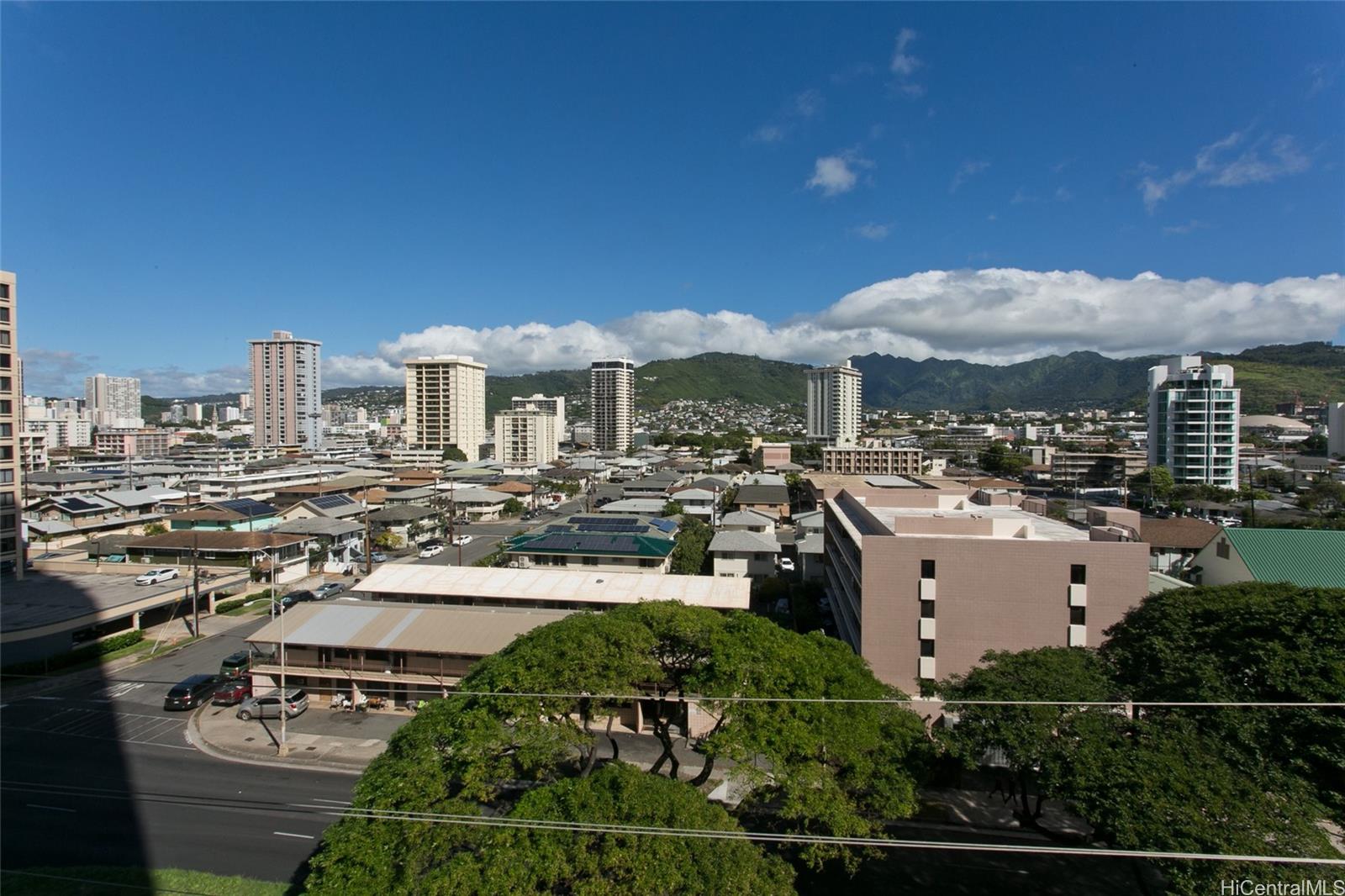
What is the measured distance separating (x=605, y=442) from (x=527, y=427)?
2572 cm

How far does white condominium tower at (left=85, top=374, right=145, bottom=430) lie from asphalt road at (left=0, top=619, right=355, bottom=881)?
444 ft

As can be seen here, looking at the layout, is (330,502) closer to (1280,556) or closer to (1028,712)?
(1028,712)

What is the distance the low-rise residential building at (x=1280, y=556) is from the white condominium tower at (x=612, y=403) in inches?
3328

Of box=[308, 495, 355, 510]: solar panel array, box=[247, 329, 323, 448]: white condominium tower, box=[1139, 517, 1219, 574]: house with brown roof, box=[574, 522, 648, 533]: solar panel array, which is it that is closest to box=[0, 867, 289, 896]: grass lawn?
box=[574, 522, 648, 533]: solar panel array

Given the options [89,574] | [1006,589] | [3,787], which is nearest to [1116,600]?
[1006,589]

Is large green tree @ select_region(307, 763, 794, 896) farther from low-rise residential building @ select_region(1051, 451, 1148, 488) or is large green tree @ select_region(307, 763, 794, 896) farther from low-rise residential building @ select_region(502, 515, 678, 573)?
low-rise residential building @ select_region(1051, 451, 1148, 488)

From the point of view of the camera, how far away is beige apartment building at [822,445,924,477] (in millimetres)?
64062

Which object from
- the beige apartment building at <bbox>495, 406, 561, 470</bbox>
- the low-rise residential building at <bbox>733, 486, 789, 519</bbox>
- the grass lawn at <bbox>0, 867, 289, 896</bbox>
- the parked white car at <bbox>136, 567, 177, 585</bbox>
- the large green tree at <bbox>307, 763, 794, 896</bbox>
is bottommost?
the grass lawn at <bbox>0, 867, 289, 896</bbox>

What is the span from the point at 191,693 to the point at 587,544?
1202 centimetres

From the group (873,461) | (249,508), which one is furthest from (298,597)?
(873,461)

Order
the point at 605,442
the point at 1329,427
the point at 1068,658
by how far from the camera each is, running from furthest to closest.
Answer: the point at 605,442
the point at 1329,427
the point at 1068,658

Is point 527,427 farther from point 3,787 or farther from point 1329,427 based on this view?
point 1329,427

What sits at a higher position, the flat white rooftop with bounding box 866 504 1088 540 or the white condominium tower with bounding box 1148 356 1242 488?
the white condominium tower with bounding box 1148 356 1242 488

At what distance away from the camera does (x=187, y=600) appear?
21.0 meters
